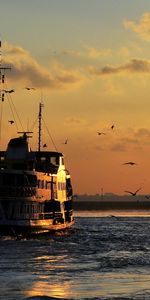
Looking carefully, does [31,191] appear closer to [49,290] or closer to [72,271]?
[72,271]

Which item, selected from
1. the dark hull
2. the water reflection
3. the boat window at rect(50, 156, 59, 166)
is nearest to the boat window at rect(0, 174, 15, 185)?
the dark hull

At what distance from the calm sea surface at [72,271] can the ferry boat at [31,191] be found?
15.0 ft

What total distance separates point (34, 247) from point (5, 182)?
12129 millimetres

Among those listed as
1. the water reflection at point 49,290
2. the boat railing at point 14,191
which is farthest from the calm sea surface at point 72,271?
the boat railing at point 14,191

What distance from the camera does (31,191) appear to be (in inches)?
3275

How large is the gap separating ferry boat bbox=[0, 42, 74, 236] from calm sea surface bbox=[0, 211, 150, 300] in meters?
4.56

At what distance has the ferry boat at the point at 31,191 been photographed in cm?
7888

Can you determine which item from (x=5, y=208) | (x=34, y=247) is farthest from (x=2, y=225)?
(x=34, y=247)

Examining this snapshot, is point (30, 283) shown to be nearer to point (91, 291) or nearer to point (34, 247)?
point (91, 291)

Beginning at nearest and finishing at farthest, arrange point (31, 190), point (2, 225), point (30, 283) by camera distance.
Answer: point (30, 283), point (2, 225), point (31, 190)

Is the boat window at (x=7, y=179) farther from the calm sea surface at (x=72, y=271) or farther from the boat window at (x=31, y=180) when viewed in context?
the calm sea surface at (x=72, y=271)

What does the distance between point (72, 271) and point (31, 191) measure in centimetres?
3525

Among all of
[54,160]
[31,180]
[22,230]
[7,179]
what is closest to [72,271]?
[22,230]

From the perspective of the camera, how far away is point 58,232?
94938mm
